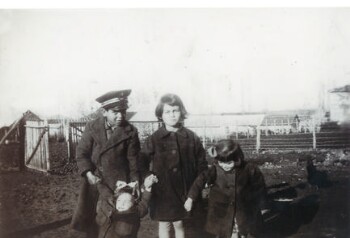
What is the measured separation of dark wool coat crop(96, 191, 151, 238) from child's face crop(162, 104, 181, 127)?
1.60 feet

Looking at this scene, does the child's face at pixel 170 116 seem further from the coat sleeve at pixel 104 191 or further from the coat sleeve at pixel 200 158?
the coat sleeve at pixel 104 191

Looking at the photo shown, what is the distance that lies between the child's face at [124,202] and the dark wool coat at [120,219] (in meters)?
0.02

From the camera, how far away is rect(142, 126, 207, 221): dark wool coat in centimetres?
227

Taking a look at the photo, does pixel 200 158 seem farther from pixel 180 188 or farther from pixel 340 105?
pixel 340 105

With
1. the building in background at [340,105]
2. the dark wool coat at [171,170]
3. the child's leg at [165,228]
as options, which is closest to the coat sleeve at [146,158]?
the dark wool coat at [171,170]

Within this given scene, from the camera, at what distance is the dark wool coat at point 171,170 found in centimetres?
227

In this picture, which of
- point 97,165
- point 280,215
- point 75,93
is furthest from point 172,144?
point 280,215

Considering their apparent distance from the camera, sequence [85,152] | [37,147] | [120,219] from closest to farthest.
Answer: [120,219] → [85,152] → [37,147]

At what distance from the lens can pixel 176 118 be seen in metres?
2.32

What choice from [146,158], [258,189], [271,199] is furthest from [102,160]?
[271,199]

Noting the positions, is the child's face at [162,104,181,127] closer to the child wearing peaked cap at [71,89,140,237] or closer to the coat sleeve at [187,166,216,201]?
the child wearing peaked cap at [71,89,140,237]

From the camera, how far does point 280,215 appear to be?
2.47 metres

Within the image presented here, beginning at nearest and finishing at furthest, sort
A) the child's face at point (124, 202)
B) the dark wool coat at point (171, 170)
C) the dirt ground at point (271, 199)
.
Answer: the child's face at point (124, 202) < the dark wool coat at point (171, 170) < the dirt ground at point (271, 199)

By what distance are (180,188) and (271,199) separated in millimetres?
695
